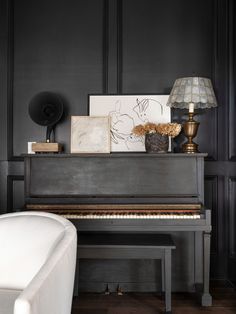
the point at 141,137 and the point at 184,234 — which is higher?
the point at 141,137

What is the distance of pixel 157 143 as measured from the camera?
320cm

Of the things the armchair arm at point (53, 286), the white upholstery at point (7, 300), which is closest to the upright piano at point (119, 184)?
the white upholstery at point (7, 300)

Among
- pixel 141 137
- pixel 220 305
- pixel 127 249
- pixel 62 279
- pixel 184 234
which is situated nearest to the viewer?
pixel 62 279

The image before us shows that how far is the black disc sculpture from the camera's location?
11.6 ft

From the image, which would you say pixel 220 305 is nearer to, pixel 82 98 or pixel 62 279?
pixel 62 279

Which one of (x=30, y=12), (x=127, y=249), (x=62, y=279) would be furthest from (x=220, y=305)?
(x=30, y=12)

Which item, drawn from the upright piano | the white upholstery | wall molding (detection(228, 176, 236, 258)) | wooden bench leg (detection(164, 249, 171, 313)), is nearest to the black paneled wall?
wall molding (detection(228, 176, 236, 258))

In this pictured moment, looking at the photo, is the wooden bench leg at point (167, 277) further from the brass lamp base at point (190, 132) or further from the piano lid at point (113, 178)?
the brass lamp base at point (190, 132)

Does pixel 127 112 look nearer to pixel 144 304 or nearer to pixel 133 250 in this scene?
pixel 133 250

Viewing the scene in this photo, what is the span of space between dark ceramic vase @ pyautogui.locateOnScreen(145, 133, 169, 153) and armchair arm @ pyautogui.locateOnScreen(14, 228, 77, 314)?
145 cm

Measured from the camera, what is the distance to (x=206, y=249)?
9.66ft

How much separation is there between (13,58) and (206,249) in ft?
7.81

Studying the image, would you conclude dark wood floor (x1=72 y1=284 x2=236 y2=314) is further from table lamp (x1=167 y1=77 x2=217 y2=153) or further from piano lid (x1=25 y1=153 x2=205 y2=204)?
table lamp (x1=167 y1=77 x2=217 y2=153)

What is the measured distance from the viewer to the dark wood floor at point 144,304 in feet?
9.65
